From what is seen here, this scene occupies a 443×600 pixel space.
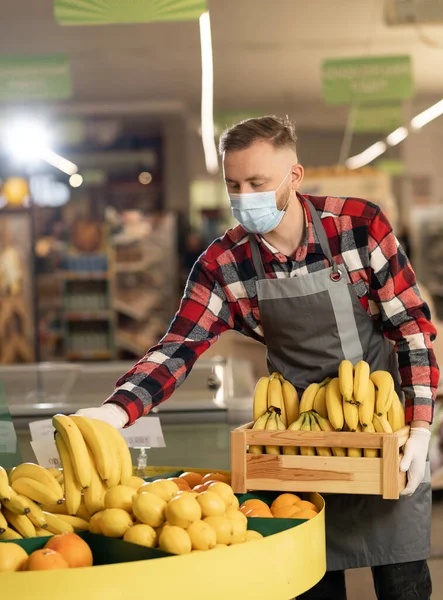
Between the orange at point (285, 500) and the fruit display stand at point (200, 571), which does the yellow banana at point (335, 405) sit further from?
the fruit display stand at point (200, 571)

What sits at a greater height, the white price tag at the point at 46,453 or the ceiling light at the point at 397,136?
the ceiling light at the point at 397,136

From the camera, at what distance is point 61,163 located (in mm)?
15891

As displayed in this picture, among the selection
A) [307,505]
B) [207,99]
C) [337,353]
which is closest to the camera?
[307,505]

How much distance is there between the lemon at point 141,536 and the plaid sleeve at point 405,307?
0.94 m

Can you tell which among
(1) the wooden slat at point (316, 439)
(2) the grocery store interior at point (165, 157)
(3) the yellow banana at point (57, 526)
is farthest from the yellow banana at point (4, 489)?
(2) the grocery store interior at point (165, 157)

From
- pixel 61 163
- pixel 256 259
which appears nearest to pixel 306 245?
pixel 256 259

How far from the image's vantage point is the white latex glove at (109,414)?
2.21 m

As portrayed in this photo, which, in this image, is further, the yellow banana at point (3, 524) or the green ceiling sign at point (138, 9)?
the green ceiling sign at point (138, 9)

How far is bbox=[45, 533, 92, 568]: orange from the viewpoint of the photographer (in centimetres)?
166

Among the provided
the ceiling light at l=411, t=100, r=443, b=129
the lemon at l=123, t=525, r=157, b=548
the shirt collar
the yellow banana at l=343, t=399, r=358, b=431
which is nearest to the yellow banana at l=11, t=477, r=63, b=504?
the lemon at l=123, t=525, r=157, b=548

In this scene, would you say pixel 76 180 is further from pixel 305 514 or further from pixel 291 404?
pixel 305 514

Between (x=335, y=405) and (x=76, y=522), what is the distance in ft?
2.36

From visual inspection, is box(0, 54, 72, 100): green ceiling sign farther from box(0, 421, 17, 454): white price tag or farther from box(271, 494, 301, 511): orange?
box(271, 494, 301, 511): orange

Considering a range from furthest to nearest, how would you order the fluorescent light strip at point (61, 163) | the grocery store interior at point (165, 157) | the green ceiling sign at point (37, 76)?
the fluorescent light strip at point (61, 163)
the green ceiling sign at point (37, 76)
the grocery store interior at point (165, 157)
